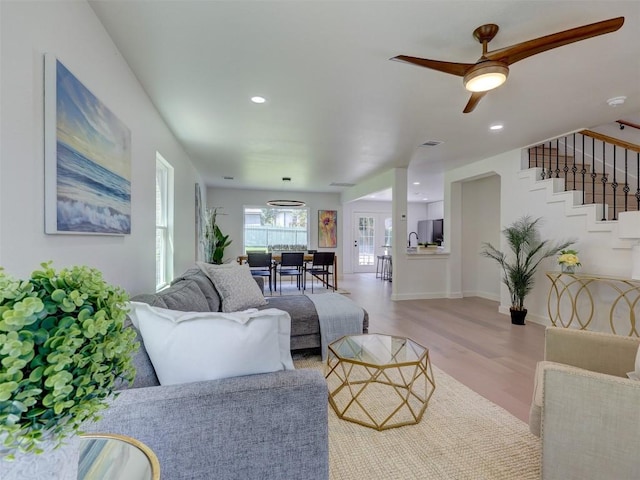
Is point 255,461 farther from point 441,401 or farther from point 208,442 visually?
point 441,401

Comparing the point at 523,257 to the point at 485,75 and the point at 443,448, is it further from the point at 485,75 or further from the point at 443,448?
the point at 443,448

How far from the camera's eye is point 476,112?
3.07m

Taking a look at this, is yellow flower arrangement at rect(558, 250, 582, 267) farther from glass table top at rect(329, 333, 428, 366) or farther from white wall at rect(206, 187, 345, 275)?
white wall at rect(206, 187, 345, 275)

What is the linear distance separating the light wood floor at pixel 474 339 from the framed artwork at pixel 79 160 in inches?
110

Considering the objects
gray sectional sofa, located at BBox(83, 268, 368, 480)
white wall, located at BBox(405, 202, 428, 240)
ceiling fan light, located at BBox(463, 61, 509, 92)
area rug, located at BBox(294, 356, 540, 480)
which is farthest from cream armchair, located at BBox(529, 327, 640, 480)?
white wall, located at BBox(405, 202, 428, 240)

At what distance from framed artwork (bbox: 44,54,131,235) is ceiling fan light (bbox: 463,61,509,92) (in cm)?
226

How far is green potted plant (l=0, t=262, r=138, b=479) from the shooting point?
0.48 meters

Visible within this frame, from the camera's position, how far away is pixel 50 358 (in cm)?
50

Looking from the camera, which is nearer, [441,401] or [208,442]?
[208,442]

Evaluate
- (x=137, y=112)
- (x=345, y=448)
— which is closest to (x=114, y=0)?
(x=137, y=112)

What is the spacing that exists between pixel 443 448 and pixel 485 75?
2.24 meters

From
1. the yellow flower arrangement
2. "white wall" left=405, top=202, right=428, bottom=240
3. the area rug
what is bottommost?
the area rug

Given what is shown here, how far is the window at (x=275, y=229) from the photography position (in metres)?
8.40

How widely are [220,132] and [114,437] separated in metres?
3.50
